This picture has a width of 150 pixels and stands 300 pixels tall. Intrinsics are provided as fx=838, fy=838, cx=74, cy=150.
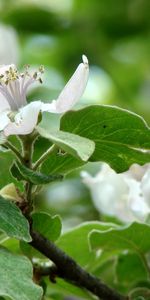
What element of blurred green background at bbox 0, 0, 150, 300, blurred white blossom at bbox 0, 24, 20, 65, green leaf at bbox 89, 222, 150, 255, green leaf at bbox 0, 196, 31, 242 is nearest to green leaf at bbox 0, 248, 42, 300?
green leaf at bbox 0, 196, 31, 242

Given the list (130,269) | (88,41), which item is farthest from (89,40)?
(130,269)

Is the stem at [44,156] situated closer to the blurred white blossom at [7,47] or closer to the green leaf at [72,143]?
the green leaf at [72,143]

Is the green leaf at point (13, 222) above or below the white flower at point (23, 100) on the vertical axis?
below

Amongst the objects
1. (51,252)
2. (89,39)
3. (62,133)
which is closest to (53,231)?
(51,252)

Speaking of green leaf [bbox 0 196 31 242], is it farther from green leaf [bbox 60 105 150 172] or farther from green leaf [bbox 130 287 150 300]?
green leaf [bbox 130 287 150 300]

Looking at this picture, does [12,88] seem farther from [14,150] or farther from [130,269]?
[130,269]

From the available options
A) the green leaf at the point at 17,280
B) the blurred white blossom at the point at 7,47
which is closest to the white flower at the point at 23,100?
the green leaf at the point at 17,280

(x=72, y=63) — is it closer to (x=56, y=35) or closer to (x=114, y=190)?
(x=56, y=35)
